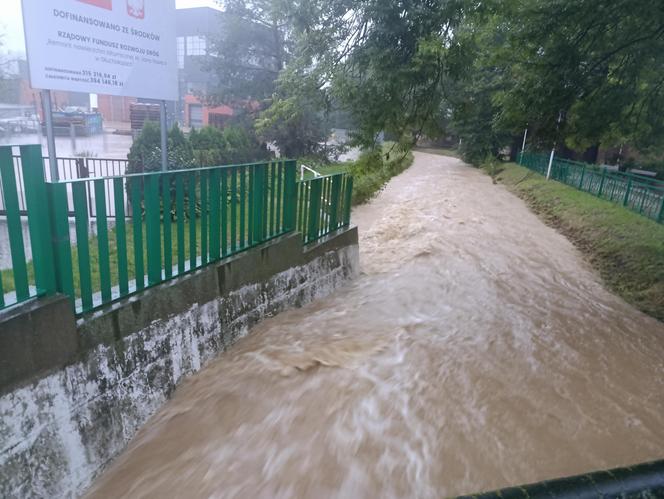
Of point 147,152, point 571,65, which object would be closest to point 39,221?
point 147,152

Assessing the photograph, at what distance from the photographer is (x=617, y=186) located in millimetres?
14547

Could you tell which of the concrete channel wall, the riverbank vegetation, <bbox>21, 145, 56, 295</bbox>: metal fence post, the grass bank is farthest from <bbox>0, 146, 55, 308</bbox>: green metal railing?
the grass bank

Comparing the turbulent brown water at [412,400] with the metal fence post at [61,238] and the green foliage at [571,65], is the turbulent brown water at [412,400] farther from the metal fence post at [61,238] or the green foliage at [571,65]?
the green foliage at [571,65]

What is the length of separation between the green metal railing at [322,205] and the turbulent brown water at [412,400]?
1.03 meters

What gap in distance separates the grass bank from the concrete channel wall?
21.6ft

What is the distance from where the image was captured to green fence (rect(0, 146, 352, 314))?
3057mm

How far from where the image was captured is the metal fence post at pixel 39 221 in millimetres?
3006

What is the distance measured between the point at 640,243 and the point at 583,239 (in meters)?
1.76

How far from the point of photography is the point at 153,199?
407 centimetres

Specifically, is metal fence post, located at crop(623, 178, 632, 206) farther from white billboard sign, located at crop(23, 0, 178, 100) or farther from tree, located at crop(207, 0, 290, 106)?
tree, located at crop(207, 0, 290, 106)

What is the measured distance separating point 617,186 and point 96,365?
15.3 metres

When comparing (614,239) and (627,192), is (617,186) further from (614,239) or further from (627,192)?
(614,239)

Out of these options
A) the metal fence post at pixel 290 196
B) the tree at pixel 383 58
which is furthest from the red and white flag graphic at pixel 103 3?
the metal fence post at pixel 290 196

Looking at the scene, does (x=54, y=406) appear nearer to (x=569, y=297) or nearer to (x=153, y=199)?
(x=153, y=199)
